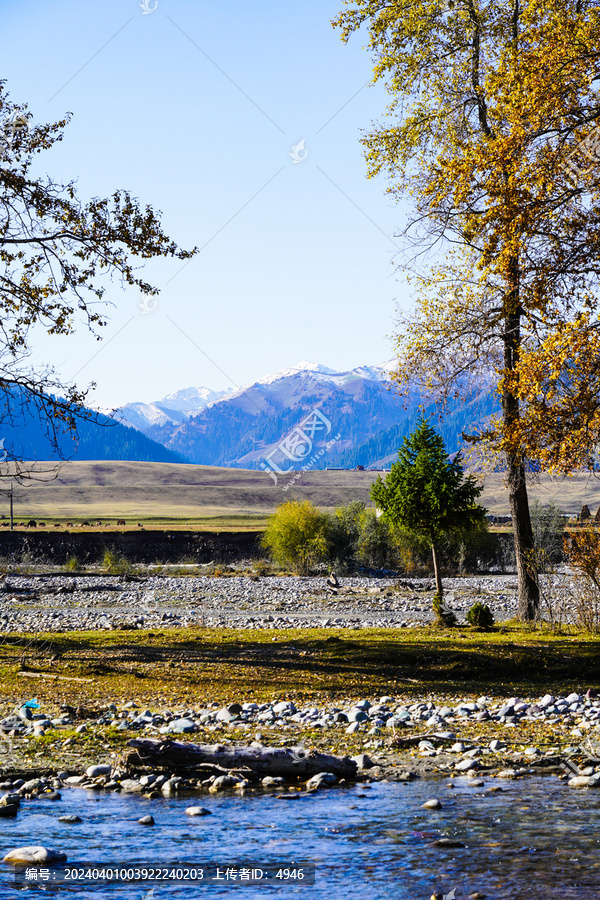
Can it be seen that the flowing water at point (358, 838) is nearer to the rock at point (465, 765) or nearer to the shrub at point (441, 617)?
the rock at point (465, 765)

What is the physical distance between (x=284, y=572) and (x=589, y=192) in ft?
149

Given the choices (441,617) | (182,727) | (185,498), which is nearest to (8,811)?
(182,727)

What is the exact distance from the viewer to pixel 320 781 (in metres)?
7.21

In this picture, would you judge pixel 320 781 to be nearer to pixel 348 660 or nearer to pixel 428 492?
pixel 348 660

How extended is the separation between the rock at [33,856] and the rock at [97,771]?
1888 mm

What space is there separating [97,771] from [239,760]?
4.07 ft

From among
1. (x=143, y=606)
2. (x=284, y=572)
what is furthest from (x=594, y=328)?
(x=284, y=572)

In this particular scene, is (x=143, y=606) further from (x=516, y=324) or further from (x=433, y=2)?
(x=433, y=2)

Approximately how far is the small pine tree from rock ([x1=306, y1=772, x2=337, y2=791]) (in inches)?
609

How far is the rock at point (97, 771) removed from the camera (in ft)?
24.0

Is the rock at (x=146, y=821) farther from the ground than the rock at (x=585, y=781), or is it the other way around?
the rock at (x=146, y=821)

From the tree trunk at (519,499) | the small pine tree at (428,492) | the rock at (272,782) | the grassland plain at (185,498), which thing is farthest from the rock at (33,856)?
the grassland plain at (185,498)

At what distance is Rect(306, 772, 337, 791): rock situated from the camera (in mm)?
7184

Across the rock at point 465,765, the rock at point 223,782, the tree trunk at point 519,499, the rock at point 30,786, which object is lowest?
the rock at point 465,765
